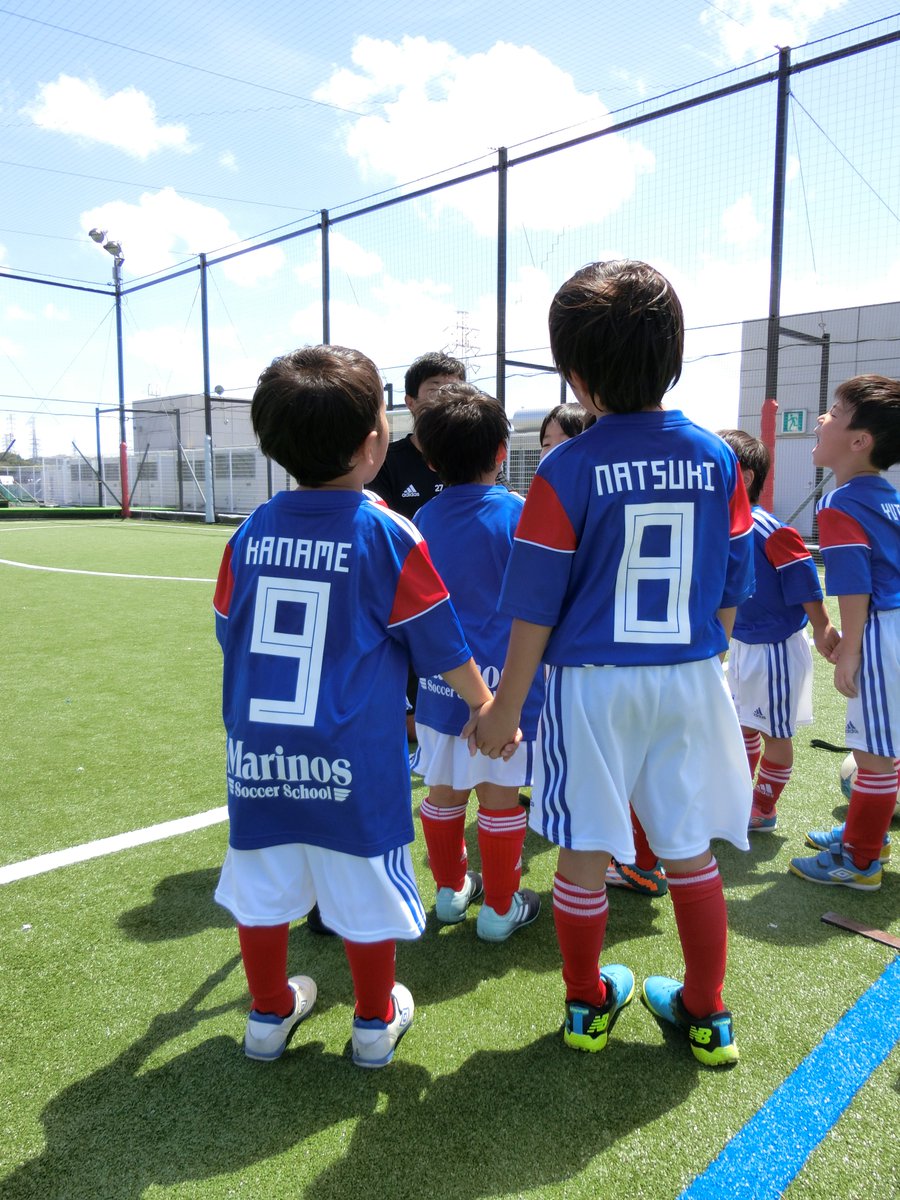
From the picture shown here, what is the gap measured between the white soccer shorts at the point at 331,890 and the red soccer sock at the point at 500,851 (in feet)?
1.78

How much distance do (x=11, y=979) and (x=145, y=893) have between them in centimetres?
49

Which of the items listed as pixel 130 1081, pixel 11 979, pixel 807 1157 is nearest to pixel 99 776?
pixel 11 979

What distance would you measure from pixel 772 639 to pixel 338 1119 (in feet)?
6.72

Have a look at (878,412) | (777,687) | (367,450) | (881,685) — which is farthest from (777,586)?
(367,450)

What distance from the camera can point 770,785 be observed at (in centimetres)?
296

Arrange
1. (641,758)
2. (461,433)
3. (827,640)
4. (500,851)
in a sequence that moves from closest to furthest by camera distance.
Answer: (641,758)
(461,433)
(500,851)
(827,640)

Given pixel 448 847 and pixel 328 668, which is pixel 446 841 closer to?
pixel 448 847

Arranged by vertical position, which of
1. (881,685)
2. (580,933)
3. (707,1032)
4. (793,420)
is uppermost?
(793,420)

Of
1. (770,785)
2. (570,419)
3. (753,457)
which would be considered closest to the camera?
(753,457)

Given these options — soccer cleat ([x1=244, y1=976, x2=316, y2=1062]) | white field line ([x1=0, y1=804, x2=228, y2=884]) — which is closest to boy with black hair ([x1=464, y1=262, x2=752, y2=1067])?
soccer cleat ([x1=244, y1=976, x2=316, y2=1062])

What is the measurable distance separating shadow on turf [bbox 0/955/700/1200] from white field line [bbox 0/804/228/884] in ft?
3.37

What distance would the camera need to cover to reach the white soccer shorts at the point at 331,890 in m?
1.64

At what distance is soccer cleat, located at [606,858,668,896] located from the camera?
2533 millimetres

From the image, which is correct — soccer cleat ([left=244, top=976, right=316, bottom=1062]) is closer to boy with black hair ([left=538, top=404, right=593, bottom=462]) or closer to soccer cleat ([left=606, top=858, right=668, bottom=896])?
soccer cleat ([left=606, top=858, right=668, bottom=896])
